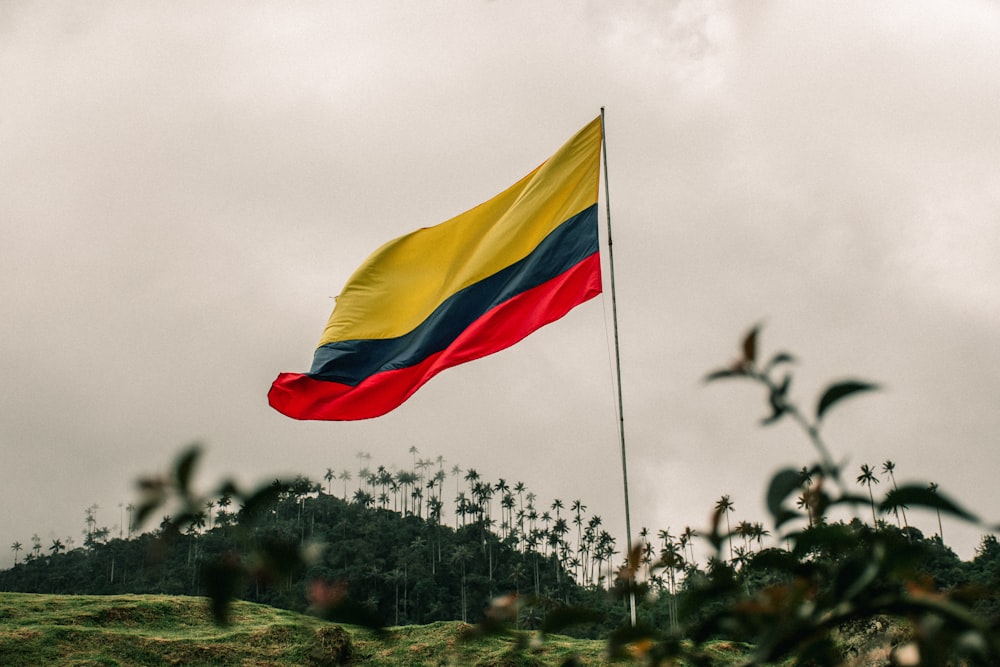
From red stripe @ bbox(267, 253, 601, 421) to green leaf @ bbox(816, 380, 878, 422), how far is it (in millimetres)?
5394

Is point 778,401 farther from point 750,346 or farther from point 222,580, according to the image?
point 222,580

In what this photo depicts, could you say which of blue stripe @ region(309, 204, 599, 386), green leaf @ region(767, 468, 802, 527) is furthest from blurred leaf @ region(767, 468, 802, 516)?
blue stripe @ region(309, 204, 599, 386)

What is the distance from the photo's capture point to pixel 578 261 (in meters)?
6.24

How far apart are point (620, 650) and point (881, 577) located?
20 centimetres

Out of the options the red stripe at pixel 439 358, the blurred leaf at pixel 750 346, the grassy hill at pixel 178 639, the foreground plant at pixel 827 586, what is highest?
the red stripe at pixel 439 358

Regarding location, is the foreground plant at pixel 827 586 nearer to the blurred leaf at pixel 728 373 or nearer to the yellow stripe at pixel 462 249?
the blurred leaf at pixel 728 373

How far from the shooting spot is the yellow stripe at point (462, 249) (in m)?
6.45

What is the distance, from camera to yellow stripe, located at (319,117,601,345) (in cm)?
645

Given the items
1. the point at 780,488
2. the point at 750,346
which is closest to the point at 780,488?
the point at 780,488

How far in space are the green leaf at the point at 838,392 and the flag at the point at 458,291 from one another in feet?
17.6

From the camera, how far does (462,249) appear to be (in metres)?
6.65

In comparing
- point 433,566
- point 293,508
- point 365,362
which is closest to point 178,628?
point 365,362

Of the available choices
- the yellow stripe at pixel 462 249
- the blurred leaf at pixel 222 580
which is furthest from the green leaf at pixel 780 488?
the yellow stripe at pixel 462 249

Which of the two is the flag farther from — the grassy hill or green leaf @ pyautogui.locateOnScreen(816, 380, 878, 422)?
the grassy hill
